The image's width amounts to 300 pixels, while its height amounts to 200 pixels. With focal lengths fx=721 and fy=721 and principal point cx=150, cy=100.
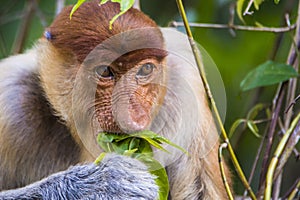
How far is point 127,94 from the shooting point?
3.60m

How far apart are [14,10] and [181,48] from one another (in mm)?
4079

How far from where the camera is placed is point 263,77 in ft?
13.3

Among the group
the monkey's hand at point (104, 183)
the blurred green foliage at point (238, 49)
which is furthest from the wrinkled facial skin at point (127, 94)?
the blurred green foliage at point (238, 49)

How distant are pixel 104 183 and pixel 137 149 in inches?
11.4

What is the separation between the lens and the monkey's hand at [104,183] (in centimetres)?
358

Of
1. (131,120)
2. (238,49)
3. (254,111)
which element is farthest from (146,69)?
(238,49)

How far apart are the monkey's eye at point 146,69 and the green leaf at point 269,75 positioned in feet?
2.04

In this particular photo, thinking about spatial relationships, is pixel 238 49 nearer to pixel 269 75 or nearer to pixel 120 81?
pixel 269 75

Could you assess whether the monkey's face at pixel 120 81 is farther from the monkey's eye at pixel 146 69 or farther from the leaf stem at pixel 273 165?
the leaf stem at pixel 273 165

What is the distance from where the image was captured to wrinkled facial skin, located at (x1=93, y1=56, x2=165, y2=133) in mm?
3502

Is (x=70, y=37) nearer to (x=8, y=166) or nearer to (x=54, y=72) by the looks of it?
(x=54, y=72)

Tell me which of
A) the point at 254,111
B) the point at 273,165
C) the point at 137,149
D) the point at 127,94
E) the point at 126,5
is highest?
the point at 126,5

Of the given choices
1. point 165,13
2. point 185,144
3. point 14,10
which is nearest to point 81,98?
point 185,144

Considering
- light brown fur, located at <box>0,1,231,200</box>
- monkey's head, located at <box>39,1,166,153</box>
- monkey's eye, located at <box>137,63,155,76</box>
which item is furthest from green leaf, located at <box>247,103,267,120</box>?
monkey's eye, located at <box>137,63,155,76</box>
